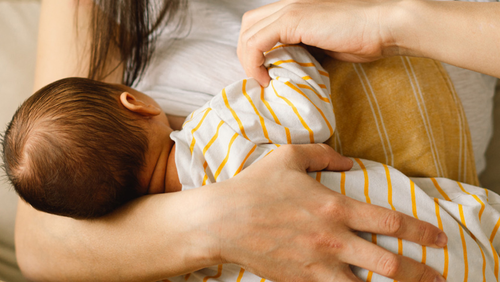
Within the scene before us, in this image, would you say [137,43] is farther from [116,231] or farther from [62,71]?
[116,231]

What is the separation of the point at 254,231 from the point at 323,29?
1.49ft

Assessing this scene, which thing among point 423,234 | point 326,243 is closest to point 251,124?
point 326,243

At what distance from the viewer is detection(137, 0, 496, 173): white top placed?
0.96 meters

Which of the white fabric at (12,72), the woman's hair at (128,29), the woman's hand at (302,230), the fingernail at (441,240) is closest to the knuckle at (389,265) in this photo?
the woman's hand at (302,230)

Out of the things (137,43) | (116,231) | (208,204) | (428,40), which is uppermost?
(428,40)

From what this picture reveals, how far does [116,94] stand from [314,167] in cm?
50

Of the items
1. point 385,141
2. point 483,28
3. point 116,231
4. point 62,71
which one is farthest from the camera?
point 62,71

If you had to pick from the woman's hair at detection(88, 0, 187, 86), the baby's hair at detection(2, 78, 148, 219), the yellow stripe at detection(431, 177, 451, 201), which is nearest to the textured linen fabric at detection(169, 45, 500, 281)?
the yellow stripe at detection(431, 177, 451, 201)

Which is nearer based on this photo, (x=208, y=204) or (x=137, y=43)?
(x=208, y=204)

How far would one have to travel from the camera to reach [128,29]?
1006 mm

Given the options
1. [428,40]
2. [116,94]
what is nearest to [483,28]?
[428,40]

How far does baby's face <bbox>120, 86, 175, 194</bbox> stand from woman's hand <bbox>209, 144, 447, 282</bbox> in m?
0.22

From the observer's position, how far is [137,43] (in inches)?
40.2

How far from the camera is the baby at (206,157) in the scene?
0.66m
